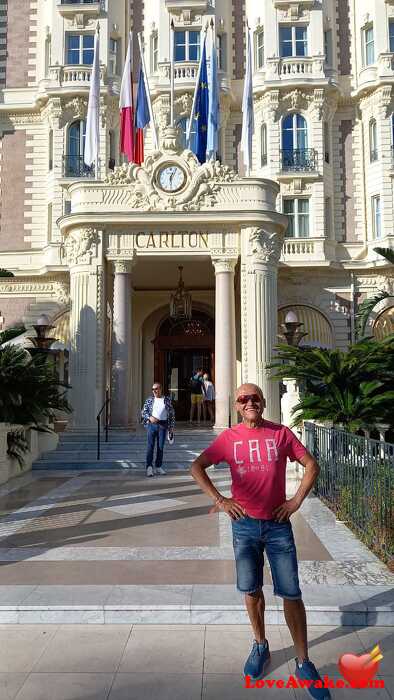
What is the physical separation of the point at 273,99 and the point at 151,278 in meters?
10.0

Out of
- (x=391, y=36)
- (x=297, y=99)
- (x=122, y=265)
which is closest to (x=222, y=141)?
(x=297, y=99)

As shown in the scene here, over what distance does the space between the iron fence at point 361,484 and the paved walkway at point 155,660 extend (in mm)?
2142

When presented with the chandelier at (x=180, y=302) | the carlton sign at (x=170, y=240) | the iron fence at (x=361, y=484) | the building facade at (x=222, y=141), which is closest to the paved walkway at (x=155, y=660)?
the iron fence at (x=361, y=484)

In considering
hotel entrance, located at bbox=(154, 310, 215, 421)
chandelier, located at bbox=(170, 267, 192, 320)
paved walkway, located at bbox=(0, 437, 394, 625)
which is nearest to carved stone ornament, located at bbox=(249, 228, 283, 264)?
chandelier, located at bbox=(170, 267, 192, 320)

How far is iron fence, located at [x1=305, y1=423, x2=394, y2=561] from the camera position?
21.4ft

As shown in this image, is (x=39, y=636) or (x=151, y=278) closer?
(x=39, y=636)

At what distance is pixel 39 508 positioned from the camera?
9.22m

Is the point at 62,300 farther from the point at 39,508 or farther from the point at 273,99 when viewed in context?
the point at 39,508

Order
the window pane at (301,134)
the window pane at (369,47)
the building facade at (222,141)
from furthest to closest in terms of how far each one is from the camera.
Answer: the window pane at (369,47), the window pane at (301,134), the building facade at (222,141)

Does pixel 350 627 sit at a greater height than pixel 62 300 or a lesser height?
→ lesser

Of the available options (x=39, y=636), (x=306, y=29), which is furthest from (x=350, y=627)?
(x=306, y=29)

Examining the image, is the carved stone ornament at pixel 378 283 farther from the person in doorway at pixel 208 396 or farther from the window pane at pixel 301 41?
the window pane at pixel 301 41

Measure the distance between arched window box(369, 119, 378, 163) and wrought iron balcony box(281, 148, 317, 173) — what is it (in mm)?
2524

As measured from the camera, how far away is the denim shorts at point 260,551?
3.76 metres
